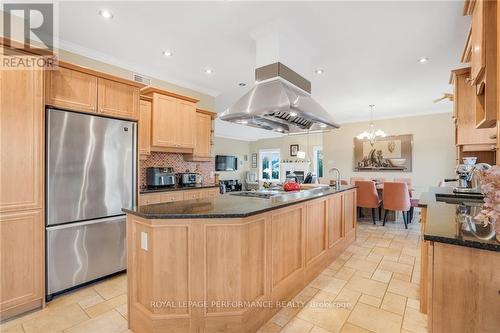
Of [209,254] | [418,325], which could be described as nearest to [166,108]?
[209,254]

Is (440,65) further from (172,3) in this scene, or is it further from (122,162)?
(122,162)

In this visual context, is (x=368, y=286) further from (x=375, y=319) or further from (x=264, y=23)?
(x=264, y=23)

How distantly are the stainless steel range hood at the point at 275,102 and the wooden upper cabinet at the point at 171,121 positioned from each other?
147cm

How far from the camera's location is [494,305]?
3.67ft

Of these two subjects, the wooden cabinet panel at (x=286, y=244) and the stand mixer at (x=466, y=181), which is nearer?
the wooden cabinet panel at (x=286, y=244)

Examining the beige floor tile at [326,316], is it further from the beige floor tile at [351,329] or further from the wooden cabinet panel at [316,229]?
the wooden cabinet panel at [316,229]

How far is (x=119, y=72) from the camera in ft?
12.0

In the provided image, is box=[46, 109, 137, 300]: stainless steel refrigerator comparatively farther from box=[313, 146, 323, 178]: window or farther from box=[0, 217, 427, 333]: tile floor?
box=[313, 146, 323, 178]: window

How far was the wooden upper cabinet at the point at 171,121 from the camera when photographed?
3807mm

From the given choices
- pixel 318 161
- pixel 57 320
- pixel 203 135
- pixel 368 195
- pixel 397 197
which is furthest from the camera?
pixel 318 161

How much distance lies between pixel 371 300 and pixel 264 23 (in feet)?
9.72

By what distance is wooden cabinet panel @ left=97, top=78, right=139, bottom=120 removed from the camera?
280 cm

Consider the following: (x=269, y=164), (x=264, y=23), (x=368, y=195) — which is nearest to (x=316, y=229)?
(x=264, y=23)

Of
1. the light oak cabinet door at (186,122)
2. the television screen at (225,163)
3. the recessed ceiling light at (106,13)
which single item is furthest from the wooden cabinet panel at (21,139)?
the television screen at (225,163)
